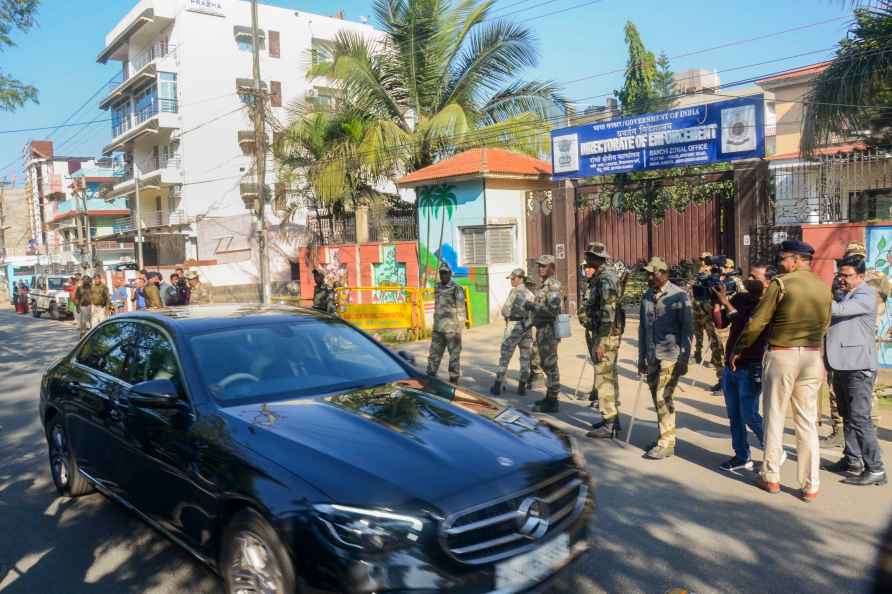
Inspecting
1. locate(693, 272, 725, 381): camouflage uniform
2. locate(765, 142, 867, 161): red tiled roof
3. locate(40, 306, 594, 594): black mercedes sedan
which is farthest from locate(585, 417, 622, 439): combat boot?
locate(765, 142, 867, 161): red tiled roof

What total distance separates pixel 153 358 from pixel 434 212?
1418cm

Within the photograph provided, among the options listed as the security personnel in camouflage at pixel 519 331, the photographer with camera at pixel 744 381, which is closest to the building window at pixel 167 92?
the security personnel in camouflage at pixel 519 331

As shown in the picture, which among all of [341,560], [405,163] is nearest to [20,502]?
[341,560]

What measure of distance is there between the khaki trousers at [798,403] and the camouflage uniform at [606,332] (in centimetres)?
189

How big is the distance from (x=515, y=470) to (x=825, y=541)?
101 inches

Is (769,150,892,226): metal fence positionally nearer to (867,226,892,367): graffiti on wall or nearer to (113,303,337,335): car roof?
(867,226,892,367): graffiti on wall

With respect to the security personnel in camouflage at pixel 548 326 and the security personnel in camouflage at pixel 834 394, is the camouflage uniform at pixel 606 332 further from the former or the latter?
the security personnel in camouflage at pixel 834 394

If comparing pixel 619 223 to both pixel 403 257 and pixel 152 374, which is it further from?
pixel 152 374

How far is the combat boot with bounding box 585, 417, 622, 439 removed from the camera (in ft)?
23.9

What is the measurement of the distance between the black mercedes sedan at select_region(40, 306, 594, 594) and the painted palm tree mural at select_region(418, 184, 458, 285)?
1304 centimetres

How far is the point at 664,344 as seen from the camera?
21.3 ft

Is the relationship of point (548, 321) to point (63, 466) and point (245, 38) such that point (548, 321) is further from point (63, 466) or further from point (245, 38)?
point (245, 38)

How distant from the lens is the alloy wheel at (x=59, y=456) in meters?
5.77

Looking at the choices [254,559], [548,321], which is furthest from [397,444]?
[548,321]
